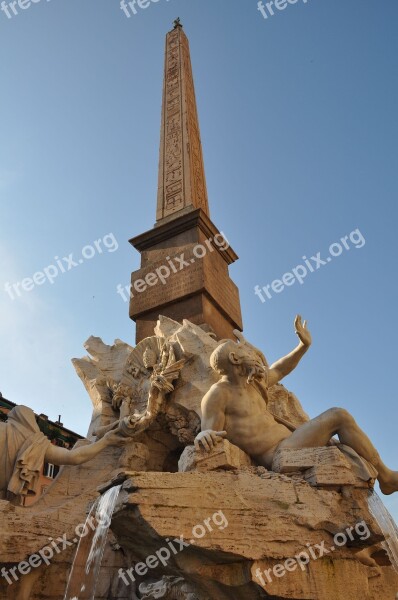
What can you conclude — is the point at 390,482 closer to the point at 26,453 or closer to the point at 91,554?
the point at 91,554

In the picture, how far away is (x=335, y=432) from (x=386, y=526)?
757 millimetres

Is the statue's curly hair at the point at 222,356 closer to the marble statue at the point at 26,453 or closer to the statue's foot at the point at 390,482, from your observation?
the marble statue at the point at 26,453

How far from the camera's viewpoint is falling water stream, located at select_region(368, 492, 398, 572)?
12.5ft

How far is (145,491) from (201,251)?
4.68 meters

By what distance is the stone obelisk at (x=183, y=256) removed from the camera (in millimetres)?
6953

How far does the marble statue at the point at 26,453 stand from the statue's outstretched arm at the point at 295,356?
67.1 inches

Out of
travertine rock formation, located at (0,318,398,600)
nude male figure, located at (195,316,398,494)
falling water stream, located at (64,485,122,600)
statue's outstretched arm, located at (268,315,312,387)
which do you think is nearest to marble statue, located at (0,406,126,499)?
travertine rock formation, located at (0,318,398,600)

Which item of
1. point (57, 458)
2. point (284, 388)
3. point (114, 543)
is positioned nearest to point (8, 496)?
point (57, 458)

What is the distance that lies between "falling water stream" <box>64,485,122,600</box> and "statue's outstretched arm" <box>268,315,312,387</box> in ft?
7.18

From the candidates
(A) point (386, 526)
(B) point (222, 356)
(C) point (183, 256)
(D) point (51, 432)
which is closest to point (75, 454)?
(B) point (222, 356)

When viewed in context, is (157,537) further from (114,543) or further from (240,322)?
(240,322)

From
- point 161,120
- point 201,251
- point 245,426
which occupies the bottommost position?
point 245,426

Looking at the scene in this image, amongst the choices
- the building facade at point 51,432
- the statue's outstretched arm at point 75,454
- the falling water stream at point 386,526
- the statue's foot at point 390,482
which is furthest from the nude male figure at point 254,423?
the building facade at point 51,432

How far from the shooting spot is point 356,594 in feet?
10.3
